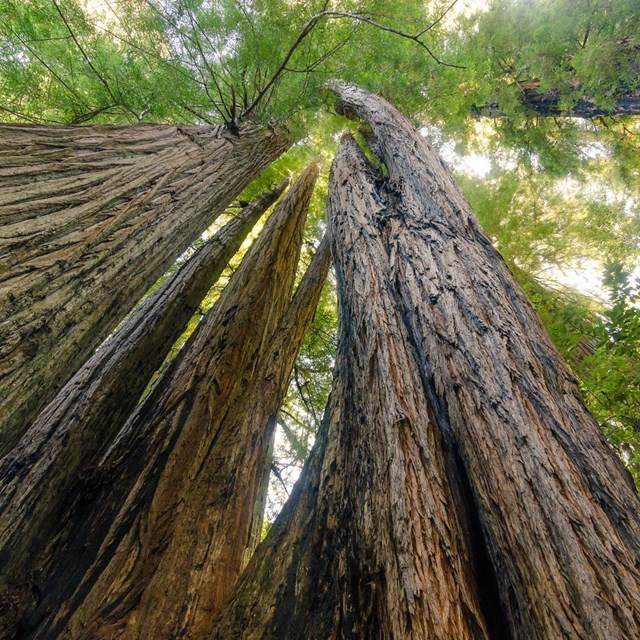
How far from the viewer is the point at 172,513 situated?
192 cm

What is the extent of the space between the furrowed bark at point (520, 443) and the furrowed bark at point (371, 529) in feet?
0.31

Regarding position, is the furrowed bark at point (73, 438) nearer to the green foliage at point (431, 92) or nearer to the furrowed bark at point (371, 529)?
the furrowed bark at point (371, 529)

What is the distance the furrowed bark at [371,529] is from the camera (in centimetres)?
98

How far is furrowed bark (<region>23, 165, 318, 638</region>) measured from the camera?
1507 mm

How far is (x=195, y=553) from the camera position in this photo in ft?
5.86

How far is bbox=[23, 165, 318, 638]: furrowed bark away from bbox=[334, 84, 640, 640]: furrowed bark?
50.0 inches

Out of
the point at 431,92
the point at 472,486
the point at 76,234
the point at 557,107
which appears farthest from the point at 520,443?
the point at 557,107

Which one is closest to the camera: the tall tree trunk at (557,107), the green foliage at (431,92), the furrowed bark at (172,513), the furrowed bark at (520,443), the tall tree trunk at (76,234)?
the furrowed bark at (520,443)

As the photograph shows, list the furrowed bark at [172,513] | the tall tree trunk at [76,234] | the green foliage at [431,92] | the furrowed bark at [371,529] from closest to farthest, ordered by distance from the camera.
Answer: the furrowed bark at [371,529]
the tall tree trunk at [76,234]
the furrowed bark at [172,513]
the green foliage at [431,92]

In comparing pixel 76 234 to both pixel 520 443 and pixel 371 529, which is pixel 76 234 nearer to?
pixel 371 529

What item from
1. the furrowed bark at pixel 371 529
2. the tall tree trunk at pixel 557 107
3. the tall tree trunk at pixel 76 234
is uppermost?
the tall tree trunk at pixel 557 107

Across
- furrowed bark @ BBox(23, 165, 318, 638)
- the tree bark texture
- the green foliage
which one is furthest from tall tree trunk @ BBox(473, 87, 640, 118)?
furrowed bark @ BBox(23, 165, 318, 638)

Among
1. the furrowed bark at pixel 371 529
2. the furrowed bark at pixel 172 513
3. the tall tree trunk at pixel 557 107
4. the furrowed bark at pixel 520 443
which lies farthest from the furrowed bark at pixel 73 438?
the tall tree trunk at pixel 557 107

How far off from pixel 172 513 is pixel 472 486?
4.85 ft
